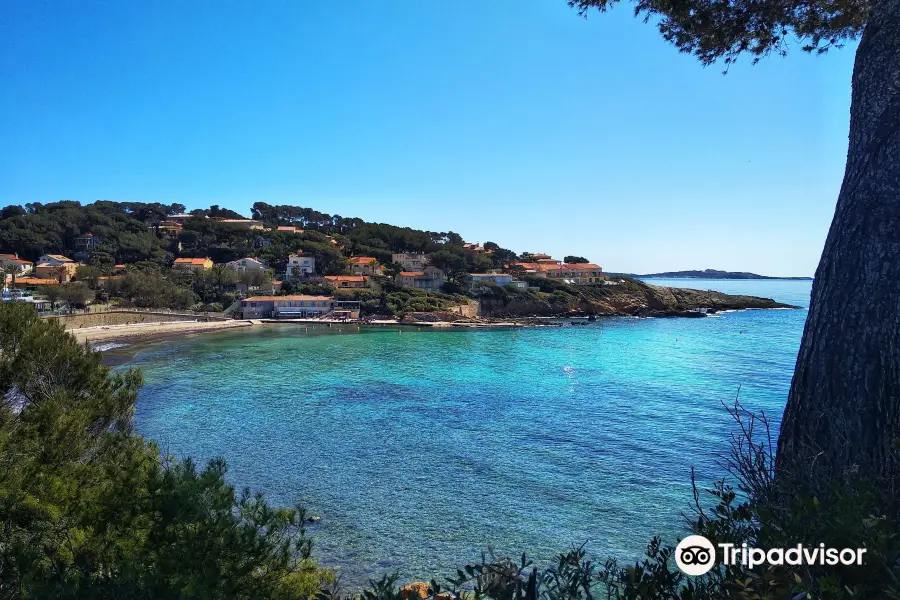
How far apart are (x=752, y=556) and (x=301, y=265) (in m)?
72.0

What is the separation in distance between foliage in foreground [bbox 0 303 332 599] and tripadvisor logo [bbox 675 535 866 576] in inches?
101

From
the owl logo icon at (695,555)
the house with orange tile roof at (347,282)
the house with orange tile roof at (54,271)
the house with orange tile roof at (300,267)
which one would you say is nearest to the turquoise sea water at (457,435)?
the owl logo icon at (695,555)

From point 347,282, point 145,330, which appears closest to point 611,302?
point 347,282

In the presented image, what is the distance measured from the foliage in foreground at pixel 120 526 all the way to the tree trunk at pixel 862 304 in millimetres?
3830

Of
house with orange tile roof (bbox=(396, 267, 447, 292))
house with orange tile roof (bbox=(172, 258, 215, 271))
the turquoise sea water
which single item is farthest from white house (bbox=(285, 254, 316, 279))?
the turquoise sea water

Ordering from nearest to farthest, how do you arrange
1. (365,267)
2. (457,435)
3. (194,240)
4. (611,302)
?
(457,435)
(611,302)
(365,267)
(194,240)

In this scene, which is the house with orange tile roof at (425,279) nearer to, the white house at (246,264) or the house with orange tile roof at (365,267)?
the house with orange tile roof at (365,267)

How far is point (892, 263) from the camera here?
3.61 meters

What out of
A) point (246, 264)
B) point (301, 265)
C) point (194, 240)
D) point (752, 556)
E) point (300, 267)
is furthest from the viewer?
point (194, 240)

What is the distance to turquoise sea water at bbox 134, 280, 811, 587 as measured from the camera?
10.1 metres

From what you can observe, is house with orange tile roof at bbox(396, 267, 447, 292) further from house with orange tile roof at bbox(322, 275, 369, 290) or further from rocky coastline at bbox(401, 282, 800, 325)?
rocky coastline at bbox(401, 282, 800, 325)

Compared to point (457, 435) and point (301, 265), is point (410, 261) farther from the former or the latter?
point (457, 435)

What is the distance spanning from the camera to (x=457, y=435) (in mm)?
16531

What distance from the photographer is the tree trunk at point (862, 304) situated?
11.3ft
